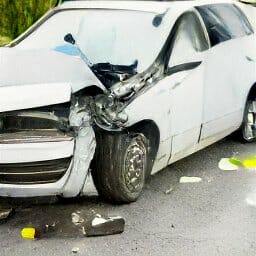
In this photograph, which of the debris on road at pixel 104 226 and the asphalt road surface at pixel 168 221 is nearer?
the asphalt road surface at pixel 168 221

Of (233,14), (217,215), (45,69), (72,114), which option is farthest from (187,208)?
(233,14)

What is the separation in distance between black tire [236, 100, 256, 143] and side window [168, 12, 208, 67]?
123 cm

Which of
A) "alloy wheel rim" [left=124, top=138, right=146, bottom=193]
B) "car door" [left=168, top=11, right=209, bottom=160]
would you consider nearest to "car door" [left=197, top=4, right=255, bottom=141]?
"car door" [left=168, top=11, right=209, bottom=160]

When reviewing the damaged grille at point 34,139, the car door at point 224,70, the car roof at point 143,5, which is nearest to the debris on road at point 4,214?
the damaged grille at point 34,139

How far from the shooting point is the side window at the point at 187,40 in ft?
16.4

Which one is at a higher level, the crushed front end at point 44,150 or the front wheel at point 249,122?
the crushed front end at point 44,150

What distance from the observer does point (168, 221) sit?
441 centimetres

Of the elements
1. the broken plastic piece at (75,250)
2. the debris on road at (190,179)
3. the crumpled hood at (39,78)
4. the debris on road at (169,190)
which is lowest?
the debris on road at (190,179)

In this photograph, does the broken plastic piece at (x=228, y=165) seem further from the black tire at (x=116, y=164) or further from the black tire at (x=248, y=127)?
the black tire at (x=116, y=164)

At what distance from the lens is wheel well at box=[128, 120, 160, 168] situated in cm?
464

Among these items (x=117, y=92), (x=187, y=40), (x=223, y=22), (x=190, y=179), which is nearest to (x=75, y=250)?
(x=117, y=92)

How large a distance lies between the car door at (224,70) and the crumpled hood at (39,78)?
4.55ft

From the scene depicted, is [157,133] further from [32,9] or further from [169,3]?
[32,9]

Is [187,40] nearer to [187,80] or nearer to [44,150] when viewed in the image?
[187,80]
